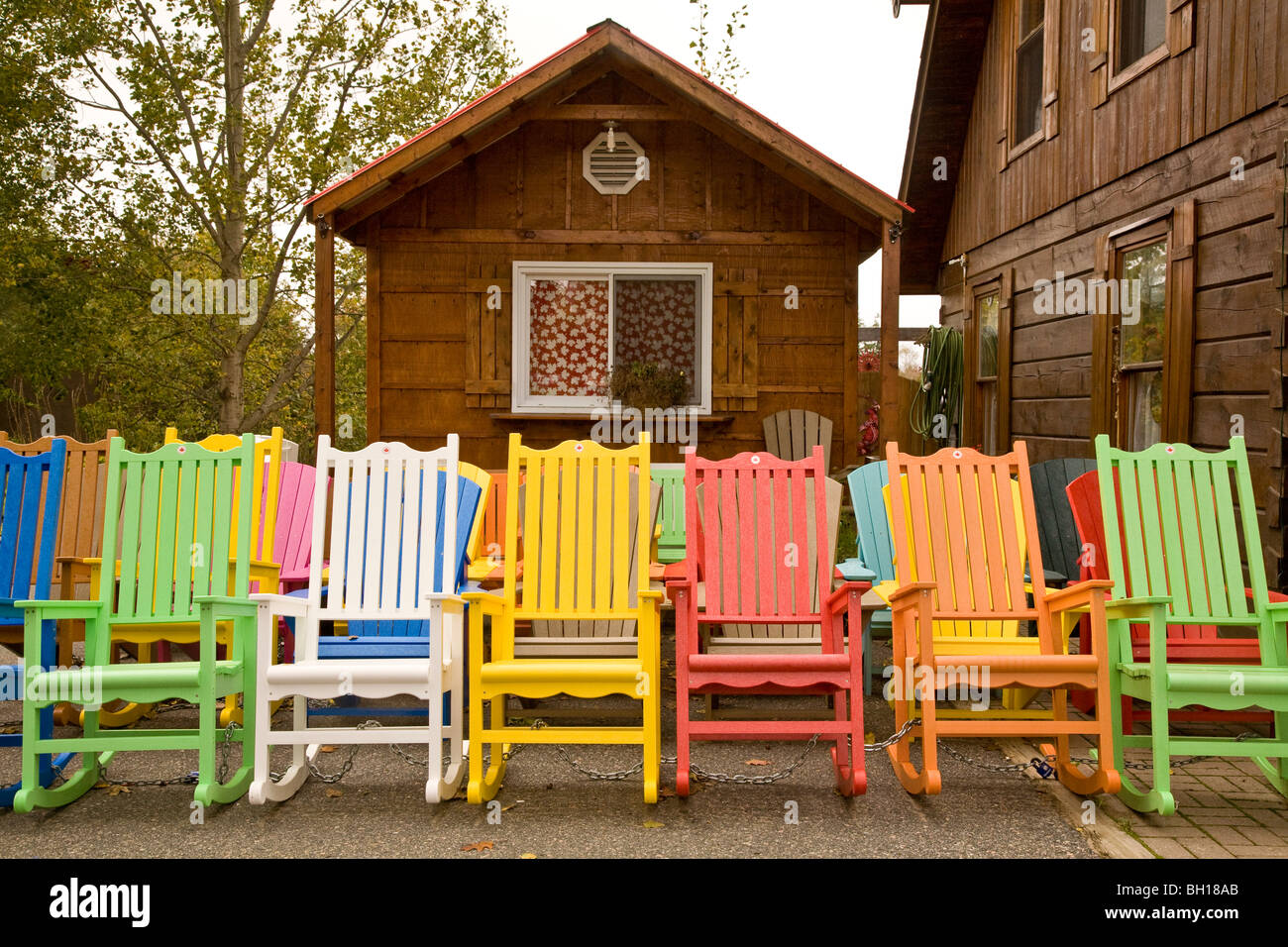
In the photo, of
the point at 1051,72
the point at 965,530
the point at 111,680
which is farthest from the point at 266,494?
the point at 1051,72

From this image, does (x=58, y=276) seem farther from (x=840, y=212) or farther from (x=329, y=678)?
(x=329, y=678)

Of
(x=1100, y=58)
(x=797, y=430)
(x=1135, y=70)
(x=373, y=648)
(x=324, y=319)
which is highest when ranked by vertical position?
(x=1100, y=58)

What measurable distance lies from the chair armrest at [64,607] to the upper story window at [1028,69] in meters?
8.41

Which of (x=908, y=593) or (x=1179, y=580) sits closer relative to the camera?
(x=908, y=593)

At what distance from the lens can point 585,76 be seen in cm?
847

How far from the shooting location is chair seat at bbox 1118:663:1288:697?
146 inches

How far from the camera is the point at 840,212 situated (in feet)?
28.4

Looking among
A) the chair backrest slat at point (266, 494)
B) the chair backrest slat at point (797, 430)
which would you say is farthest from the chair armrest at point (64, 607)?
the chair backrest slat at point (797, 430)

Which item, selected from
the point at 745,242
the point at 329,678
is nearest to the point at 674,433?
the point at 745,242

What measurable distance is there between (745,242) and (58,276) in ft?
27.9

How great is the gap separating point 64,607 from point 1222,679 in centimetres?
420

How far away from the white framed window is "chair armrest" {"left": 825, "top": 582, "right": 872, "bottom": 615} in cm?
482

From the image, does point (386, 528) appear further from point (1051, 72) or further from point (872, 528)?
point (1051, 72)

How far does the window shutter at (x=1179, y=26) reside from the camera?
6.62m
